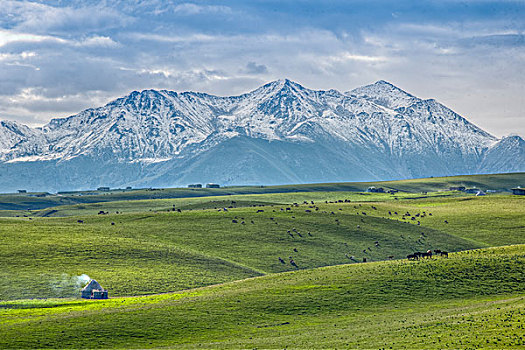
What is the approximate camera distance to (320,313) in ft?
272

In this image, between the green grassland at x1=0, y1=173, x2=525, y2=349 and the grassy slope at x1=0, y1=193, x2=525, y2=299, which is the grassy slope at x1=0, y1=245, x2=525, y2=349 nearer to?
the green grassland at x1=0, y1=173, x2=525, y2=349

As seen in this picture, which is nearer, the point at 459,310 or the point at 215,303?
the point at 459,310

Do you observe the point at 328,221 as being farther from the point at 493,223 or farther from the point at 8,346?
the point at 8,346

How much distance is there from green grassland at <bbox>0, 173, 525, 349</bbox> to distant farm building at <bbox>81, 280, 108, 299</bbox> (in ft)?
7.16

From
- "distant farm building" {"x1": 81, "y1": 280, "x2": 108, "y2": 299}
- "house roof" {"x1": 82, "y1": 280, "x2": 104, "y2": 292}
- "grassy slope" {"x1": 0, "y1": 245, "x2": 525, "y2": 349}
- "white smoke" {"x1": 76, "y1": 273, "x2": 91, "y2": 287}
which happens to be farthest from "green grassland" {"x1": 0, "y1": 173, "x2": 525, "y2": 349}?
"house roof" {"x1": 82, "y1": 280, "x2": 104, "y2": 292}

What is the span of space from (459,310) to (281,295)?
25705 millimetres

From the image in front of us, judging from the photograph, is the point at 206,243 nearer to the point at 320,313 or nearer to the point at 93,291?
the point at 93,291

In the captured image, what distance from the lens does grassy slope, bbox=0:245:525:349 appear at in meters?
65.8

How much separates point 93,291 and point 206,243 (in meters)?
49.1

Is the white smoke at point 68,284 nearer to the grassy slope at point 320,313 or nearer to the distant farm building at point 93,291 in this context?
the distant farm building at point 93,291

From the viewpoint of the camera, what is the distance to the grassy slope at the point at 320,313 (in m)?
65.8

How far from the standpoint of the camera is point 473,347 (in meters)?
56.2

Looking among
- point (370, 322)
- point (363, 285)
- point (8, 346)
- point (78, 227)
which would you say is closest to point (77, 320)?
point (8, 346)

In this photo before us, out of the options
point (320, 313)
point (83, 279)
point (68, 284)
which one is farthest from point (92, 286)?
point (320, 313)
